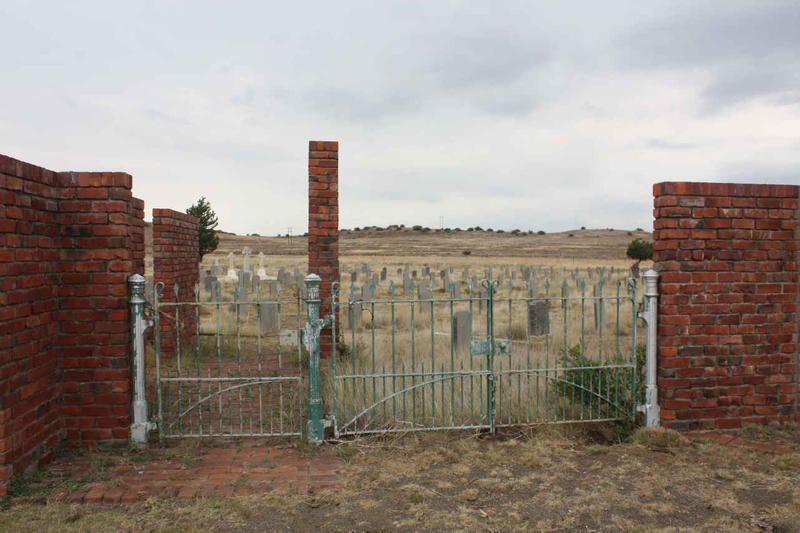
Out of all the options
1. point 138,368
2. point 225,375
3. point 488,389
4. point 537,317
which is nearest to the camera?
point 138,368

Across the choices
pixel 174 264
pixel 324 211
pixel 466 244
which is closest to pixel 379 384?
pixel 324 211

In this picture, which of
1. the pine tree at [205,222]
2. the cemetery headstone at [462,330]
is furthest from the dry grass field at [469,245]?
the cemetery headstone at [462,330]

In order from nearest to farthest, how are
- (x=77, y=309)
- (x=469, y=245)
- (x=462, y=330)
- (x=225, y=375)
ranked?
1. (x=77, y=309)
2. (x=225, y=375)
3. (x=462, y=330)
4. (x=469, y=245)

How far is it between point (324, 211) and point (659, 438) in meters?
4.85

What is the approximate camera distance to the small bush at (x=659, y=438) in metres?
4.75

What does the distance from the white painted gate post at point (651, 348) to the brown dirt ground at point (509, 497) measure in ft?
1.03

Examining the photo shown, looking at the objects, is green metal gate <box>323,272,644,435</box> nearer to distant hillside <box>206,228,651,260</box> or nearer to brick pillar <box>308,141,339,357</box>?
brick pillar <box>308,141,339,357</box>

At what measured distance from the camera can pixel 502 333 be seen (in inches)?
467

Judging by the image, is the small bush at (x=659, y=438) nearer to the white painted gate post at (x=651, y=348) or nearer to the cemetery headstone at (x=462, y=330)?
the white painted gate post at (x=651, y=348)

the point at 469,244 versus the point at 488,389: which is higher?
the point at 469,244

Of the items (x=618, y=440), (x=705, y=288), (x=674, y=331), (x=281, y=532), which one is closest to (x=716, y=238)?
(x=705, y=288)

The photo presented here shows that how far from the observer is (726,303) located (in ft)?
16.4

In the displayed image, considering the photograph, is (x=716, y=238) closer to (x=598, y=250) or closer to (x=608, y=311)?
(x=608, y=311)

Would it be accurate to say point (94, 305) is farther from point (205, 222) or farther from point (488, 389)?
point (205, 222)
